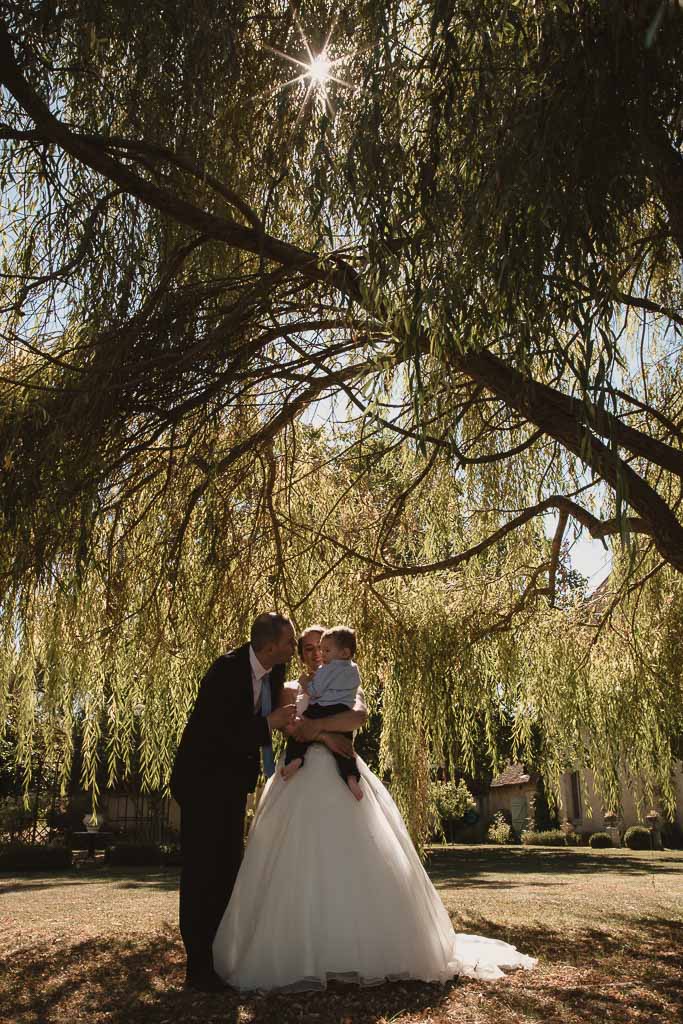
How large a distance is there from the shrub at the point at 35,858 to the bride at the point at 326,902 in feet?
41.1

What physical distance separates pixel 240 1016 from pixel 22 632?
2.80 meters

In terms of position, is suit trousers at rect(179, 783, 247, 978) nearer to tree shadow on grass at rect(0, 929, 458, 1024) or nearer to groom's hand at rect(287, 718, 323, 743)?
tree shadow on grass at rect(0, 929, 458, 1024)

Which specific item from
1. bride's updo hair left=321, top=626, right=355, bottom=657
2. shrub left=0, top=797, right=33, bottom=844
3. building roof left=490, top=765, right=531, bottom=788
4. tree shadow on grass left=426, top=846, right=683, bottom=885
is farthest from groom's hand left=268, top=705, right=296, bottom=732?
building roof left=490, top=765, right=531, bottom=788

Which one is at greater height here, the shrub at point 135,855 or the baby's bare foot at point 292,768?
the baby's bare foot at point 292,768

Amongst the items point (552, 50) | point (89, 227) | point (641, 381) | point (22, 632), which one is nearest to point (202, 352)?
point (89, 227)

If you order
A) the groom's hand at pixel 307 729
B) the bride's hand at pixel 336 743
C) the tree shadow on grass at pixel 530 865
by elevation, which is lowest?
the tree shadow on grass at pixel 530 865

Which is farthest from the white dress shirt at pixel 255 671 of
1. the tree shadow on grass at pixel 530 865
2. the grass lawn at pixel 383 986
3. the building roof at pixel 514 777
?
the building roof at pixel 514 777

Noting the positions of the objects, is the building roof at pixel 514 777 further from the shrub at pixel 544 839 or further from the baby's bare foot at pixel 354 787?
the baby's bare foot at pixel 354 787

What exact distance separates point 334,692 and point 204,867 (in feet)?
3.30

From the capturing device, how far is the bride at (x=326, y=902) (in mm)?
3854

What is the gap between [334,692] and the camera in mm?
4410

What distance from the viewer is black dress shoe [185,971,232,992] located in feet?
13.1

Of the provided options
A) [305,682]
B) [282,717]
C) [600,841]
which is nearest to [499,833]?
[600,841]

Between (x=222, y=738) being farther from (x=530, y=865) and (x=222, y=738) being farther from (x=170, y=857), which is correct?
(x=530, y=865)
